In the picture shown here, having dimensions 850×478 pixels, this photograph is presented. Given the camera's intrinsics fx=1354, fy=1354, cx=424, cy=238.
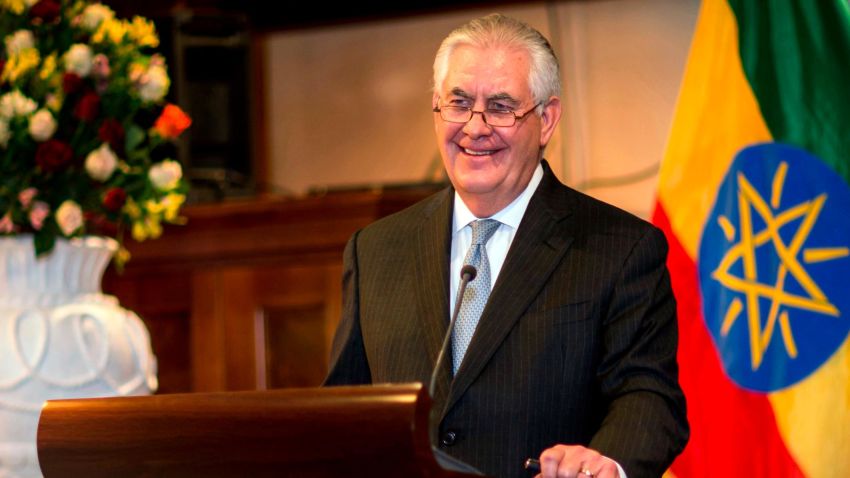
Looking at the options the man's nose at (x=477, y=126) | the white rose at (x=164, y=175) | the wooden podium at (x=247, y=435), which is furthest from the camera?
the white rose at (x=164, y=175)

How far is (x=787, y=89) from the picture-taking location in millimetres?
2873

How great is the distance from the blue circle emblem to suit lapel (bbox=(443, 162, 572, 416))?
0.80 metres

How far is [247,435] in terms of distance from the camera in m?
1.59

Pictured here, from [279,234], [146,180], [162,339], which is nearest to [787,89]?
A: [146,180]

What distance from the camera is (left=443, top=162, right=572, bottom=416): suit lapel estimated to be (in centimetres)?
194

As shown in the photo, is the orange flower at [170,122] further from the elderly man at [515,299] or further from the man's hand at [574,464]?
the man's hand at [574,464]

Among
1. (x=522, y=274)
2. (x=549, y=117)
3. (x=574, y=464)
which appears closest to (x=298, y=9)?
(x=549, y=117)

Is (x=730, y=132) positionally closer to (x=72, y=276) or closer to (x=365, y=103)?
(x=72, y=276)

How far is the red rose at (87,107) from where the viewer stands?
113 inches

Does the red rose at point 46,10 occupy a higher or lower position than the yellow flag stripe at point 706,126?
higher

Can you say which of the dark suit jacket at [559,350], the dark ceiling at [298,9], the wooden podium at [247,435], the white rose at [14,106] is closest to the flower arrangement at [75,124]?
the white rose at [14,106]

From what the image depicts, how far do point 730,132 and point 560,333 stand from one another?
115 cm

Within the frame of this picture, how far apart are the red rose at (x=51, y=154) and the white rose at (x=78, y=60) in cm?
16

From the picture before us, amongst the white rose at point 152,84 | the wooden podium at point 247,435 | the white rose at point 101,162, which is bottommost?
the wooden podium at point 247,435
